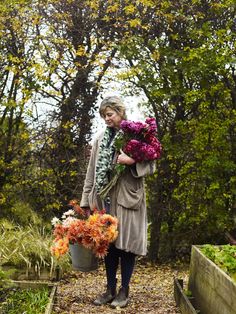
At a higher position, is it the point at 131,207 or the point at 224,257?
the point at 131,207

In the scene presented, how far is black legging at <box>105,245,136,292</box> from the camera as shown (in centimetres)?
442

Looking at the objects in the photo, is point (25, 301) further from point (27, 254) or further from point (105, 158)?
point (105, 158)

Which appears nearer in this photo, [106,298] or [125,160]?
[125,160]

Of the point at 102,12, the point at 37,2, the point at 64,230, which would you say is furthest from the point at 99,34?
the point at 64,230

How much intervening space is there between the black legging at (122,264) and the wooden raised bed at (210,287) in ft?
1.67

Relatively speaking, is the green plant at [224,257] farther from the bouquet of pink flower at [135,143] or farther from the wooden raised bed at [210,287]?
the bouquet of pink flower at [135,143]

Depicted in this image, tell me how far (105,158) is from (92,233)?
66cm

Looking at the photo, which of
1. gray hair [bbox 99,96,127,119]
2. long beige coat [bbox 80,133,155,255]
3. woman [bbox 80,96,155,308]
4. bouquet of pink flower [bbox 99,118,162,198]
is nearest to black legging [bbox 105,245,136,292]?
woman [bbox 80,96,155,308]

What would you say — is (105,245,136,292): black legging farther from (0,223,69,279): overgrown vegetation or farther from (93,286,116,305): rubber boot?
(0,223,69,279): overgrown vegetation

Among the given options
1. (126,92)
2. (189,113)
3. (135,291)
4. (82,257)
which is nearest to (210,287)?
(82,257)

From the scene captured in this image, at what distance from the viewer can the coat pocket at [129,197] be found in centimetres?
434

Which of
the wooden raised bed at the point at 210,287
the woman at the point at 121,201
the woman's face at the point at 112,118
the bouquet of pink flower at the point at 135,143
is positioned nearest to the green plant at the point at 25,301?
the woman at the point at 121,201

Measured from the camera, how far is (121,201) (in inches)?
171

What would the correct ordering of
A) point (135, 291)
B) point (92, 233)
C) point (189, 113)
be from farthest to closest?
point (189, 113) < point (135, 291) < point (92, 233)
